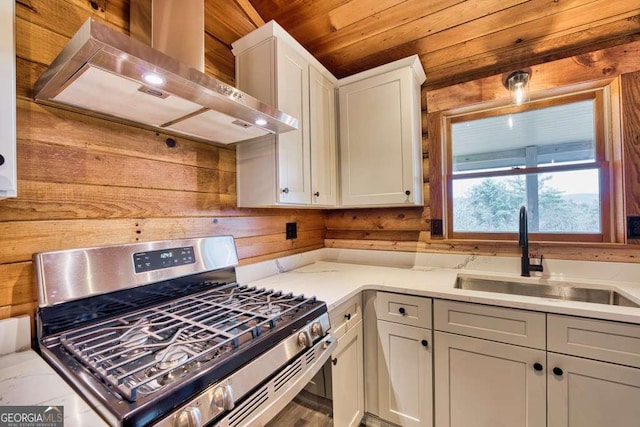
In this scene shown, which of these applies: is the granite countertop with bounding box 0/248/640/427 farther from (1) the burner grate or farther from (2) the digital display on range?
(2) the digital display on range

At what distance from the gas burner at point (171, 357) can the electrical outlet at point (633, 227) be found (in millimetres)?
2205

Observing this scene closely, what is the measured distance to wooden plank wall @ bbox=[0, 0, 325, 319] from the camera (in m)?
0.95

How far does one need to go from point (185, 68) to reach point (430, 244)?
1.84 metres

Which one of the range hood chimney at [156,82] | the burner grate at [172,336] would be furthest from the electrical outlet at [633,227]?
the range hood chimney at [156,82]

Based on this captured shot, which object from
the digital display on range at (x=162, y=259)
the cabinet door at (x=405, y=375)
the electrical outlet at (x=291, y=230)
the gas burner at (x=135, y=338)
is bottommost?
the cabinet door at (x=405, y=375)

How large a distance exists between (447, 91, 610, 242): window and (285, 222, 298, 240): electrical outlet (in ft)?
3.66

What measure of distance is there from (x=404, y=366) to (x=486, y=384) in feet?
1.25

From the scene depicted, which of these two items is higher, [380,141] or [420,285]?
[380,141]

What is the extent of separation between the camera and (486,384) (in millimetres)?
1369

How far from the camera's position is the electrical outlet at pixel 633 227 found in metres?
1.56

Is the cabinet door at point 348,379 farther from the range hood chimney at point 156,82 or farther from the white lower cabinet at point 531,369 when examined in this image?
the range hood chimney at point 156,82

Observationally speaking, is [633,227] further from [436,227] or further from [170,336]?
[170,336]

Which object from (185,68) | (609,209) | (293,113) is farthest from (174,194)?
(609,209)

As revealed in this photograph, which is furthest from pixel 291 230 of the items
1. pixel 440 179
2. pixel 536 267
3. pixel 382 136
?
pixel 536 267
